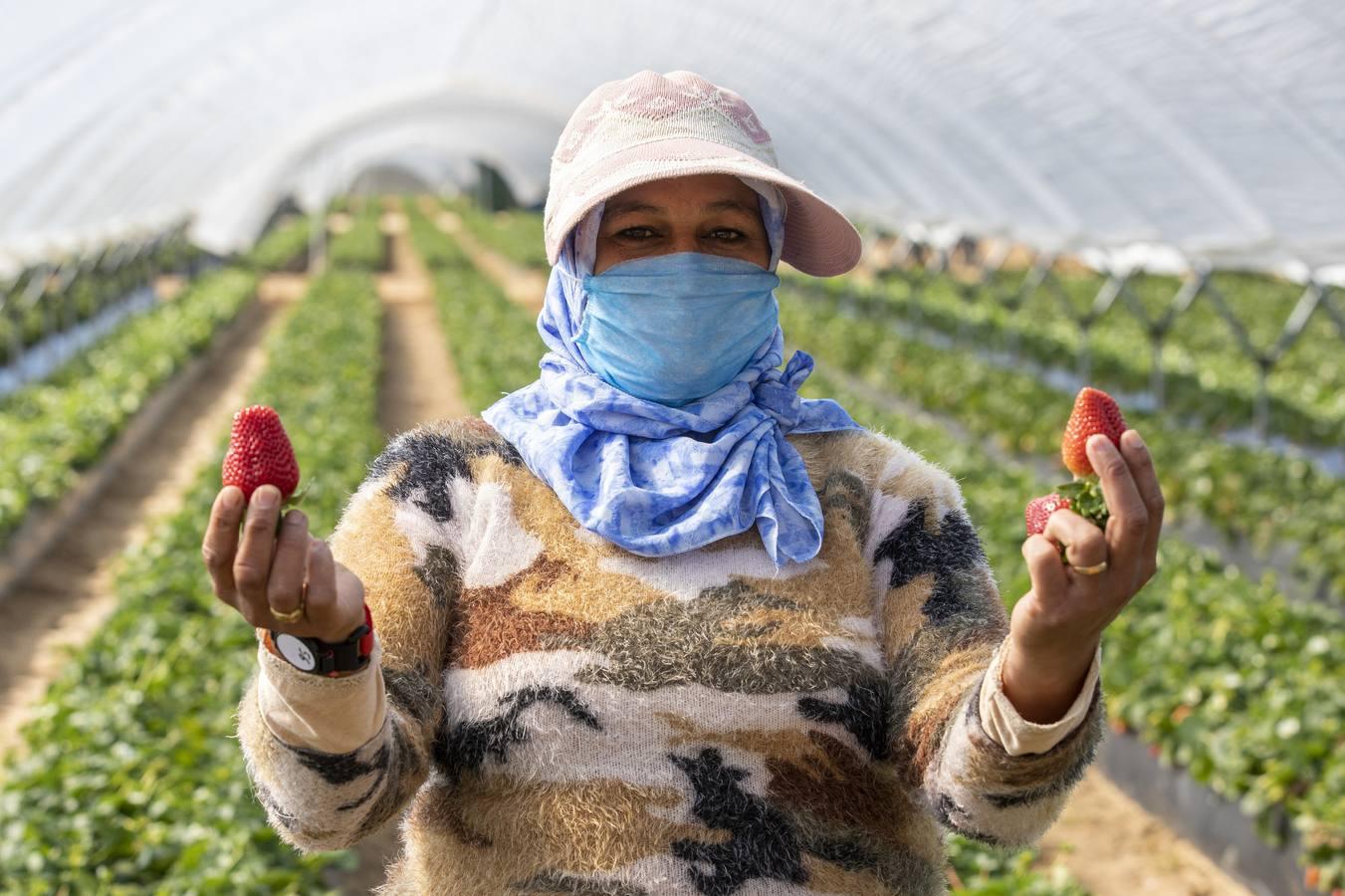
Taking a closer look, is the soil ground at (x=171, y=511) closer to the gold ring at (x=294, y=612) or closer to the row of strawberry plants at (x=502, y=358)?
the row of strawberry plants at (x=502, y=358)

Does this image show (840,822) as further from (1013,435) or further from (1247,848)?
(1013,435)

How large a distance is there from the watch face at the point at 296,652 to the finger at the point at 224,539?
0.08 m

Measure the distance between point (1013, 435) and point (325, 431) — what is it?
15.7ft

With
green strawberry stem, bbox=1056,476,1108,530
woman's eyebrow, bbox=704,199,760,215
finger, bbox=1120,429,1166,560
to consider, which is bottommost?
green strawberry stem, bbox=1056,476,1108,530

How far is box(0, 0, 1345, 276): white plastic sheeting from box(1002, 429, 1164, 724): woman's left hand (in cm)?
549

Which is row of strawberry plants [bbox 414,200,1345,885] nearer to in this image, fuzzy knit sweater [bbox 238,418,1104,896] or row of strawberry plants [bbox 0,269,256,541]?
fuzzy knit sweater [bbox 238,418,1104,896]

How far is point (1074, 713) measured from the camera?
1338 millimetres

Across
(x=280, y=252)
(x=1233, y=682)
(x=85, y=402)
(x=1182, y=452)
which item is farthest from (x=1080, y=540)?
(x=280, y=252)

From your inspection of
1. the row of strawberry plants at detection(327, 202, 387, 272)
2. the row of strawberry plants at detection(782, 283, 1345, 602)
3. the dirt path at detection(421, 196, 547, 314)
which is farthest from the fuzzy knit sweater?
the row of strawberry plants at detection(327, 202, 387, 272)

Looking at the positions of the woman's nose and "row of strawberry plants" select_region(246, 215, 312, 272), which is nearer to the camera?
the woman's nose

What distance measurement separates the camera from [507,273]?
29.8m

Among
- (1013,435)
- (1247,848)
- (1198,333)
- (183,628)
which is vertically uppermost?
(183,628)

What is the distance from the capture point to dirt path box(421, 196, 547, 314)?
→ 77.3 feet

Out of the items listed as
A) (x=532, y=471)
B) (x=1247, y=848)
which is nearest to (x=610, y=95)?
(x=532, y=471)
